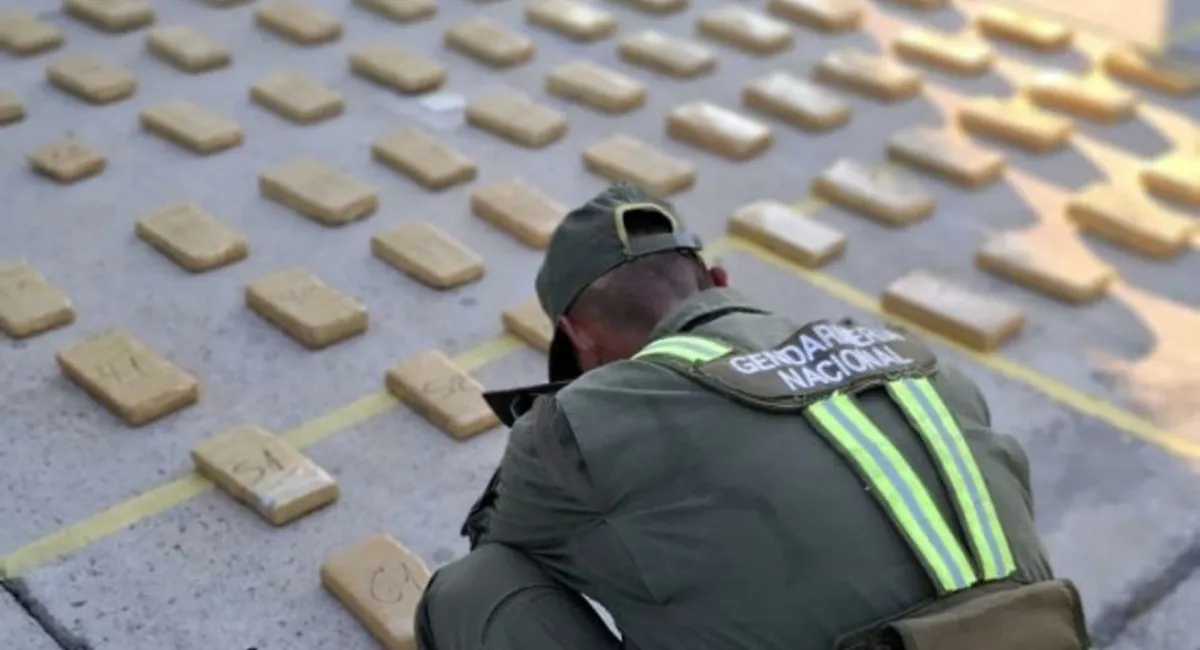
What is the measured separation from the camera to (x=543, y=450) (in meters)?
2.44

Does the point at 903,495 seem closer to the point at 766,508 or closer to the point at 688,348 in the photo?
the point at 766,508

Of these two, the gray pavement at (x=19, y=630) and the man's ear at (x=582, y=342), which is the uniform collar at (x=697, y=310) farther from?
the gray pavement at (x=19, y=630)

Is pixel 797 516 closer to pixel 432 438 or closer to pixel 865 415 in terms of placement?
pixel 865 415

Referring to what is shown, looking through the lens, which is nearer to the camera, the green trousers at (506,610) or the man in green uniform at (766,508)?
the man in green uniform at (766,508)

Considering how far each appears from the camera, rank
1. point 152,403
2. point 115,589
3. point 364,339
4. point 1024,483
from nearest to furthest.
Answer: point 1024,483
point 115,589
point 152,403
point 364,339

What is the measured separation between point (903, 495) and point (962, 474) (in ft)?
0.43

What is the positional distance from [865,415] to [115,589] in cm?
190

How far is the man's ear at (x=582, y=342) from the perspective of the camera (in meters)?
2.83

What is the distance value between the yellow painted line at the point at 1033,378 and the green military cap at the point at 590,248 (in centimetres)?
177

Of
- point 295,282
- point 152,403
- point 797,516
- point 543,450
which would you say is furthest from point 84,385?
point 797,516

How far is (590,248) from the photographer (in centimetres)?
284

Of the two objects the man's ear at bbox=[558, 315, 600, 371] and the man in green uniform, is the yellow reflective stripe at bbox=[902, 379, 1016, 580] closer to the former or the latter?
the man in green uniform

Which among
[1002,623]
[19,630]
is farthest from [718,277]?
[19,630]

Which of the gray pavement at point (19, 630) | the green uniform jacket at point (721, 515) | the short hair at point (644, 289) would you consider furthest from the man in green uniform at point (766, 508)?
the gray pavement at point (19, 630)
